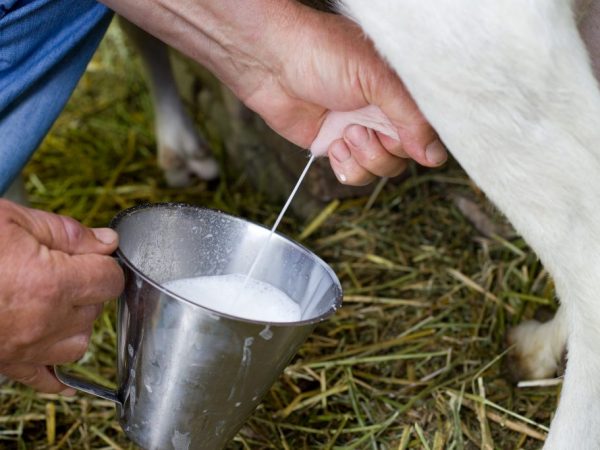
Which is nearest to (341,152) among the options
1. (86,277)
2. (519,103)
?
(519,103)

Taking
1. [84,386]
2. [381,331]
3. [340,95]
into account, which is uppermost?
[340,95]

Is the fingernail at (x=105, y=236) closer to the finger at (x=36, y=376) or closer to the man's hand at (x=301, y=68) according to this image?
the finger at (x=36, y=376)

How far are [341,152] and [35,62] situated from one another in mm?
468

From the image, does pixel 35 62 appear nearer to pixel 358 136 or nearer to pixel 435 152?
pixel 358 136

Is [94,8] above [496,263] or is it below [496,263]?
above

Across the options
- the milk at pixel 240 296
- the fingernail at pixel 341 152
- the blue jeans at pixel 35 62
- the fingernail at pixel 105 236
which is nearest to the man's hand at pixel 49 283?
the fingernail at pixel 105 236

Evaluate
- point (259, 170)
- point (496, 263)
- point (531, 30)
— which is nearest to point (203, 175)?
point (259, 170)

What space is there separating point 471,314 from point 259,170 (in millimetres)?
708

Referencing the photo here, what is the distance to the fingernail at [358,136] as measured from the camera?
1.43 metres

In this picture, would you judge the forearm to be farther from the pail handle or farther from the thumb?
the pail handle

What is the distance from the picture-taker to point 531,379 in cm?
164

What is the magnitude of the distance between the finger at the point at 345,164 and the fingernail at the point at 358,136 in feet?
0.07

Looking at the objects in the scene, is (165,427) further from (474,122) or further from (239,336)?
(474,122)

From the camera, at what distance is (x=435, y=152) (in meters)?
1.37
